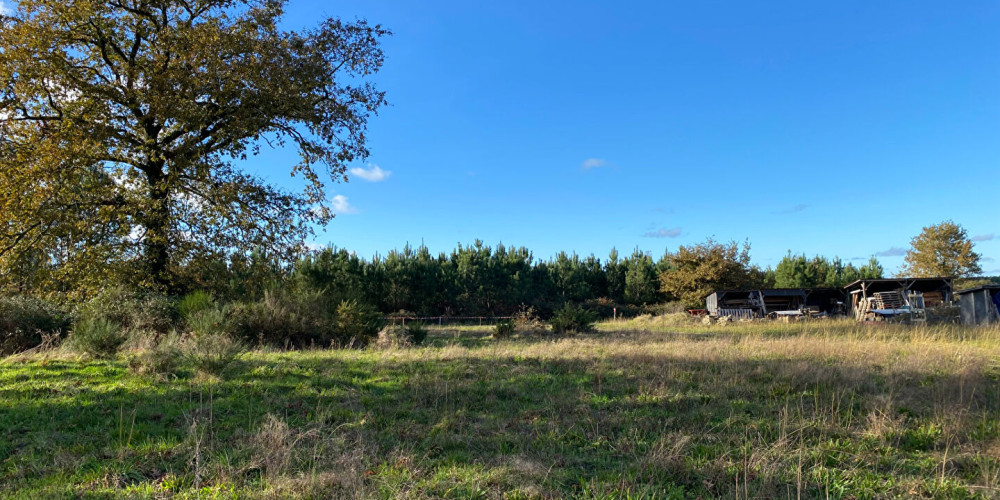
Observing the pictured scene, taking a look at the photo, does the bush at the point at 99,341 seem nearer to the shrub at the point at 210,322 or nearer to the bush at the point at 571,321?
the shrub at the point at 210,322

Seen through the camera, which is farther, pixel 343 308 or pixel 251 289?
pixel 251 289

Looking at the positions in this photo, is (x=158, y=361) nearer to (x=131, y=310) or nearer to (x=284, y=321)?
(x=284, y=321)

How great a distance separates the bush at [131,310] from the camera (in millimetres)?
13320

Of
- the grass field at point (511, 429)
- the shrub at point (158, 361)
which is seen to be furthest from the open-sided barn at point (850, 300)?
the shrub at point (158, 361)

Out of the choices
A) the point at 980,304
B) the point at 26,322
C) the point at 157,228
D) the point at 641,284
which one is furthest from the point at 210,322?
the point at 641,284

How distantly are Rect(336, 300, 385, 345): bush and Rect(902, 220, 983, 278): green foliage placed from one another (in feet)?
171

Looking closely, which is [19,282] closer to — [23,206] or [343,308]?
[23,206]

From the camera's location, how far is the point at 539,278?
48906mm

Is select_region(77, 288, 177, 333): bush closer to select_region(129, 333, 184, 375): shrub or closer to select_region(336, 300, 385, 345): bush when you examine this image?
select_region(336, 300, 385, 345): bush

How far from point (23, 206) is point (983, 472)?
1818 centimetres

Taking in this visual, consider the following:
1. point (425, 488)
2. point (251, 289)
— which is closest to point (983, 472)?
point (425, 488)

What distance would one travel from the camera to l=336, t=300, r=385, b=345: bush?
1434cm

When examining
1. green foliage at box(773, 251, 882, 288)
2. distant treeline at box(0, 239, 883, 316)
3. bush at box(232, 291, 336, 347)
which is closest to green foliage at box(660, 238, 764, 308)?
distant treeline at box(0, 239, 883, 316)

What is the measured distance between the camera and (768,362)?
28.9 feet
